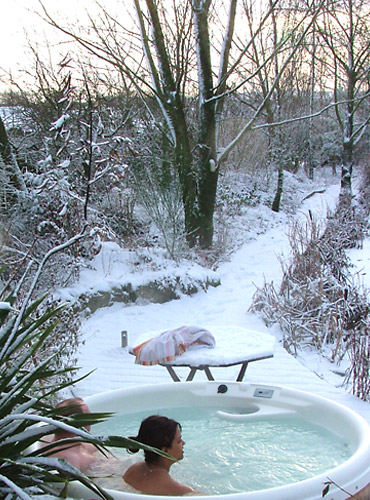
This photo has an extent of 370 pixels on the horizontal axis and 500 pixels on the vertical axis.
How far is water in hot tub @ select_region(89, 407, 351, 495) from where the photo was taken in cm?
285

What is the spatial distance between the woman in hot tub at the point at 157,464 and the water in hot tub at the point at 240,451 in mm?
116

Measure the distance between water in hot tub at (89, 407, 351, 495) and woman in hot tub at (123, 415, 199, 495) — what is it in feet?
0.38

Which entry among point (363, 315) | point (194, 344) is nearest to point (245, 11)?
point (363, 315)

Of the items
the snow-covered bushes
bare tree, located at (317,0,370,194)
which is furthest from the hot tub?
bare tree, located at (317,0,370,194)

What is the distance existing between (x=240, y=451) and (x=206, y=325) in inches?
139

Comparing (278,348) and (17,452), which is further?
(278,348)

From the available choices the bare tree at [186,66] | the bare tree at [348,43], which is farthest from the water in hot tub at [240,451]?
the bare tree at [348,43]

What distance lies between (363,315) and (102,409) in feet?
12.0

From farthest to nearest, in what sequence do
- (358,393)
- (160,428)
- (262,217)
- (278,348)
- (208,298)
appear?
(262,217)
(208,298)
(278,348)
(358,393)
(160,428)

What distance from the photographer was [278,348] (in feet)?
18.8

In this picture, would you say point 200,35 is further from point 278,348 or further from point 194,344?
A: point 194,344

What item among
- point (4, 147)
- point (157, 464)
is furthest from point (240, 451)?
point (4, 147)

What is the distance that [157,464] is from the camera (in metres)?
2.42

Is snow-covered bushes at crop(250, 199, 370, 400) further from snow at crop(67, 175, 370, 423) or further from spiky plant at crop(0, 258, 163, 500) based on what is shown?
spiky plant at crop(0, 258, 163, 500)
